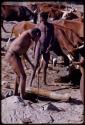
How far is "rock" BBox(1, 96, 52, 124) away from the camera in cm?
779

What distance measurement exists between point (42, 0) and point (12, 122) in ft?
49.8

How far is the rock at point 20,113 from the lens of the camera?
779 centimetres

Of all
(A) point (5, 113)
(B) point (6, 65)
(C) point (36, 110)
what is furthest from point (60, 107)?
(B) point (6, 65)

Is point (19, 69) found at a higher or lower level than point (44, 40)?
lower

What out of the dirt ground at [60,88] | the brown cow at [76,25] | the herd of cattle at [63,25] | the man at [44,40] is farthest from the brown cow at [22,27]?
the man at [44,40]

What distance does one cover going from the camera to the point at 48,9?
19.7m

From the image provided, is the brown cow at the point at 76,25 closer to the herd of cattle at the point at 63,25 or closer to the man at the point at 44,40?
the herd of cattle at the point at 63,25

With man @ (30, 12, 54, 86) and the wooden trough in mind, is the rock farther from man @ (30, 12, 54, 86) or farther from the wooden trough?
man @ (30, 12, 54, 86)

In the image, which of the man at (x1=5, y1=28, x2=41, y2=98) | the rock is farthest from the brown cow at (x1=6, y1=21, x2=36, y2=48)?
the rock

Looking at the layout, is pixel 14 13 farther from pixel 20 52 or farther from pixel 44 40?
pixel 20 52

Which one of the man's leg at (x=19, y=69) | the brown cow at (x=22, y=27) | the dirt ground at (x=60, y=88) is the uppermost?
the brown cow at (x=22, y=27)

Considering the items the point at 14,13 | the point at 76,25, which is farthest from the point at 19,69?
the point at 14,13

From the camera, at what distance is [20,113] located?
26.4 ft

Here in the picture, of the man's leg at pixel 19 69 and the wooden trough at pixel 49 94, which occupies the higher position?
the man's leg at pixel 19 69
